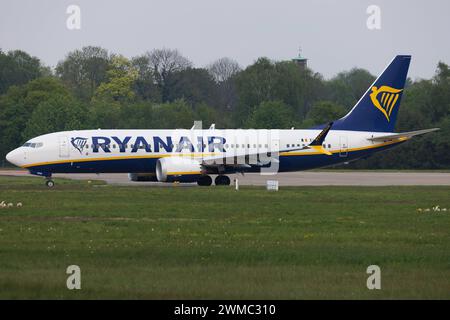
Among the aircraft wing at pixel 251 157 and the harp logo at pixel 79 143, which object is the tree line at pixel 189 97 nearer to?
the aircraft wing at pixel 251 157

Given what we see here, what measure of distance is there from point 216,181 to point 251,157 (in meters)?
2.31

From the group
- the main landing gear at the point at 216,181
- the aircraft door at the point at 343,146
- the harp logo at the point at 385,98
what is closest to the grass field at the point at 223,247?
the main landing gear at the point at 216,181

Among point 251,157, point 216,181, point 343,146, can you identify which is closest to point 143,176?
point 216,181

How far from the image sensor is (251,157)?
5241 centimetres

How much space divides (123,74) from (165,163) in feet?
313

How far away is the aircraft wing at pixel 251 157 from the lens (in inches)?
2030

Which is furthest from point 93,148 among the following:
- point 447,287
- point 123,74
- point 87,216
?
point 123,74

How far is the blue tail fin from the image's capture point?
5631cm

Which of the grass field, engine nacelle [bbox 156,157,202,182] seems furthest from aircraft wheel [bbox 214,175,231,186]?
the grass field

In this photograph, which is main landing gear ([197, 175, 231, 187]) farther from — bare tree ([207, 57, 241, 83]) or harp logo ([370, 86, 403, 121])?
bare tree ([207, 57, 241, 83])

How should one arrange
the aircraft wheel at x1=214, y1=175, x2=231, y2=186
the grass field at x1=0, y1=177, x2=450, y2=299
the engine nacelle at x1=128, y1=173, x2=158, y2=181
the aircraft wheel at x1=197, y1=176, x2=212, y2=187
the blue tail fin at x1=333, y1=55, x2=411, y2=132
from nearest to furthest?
the grass field at x1=0, y1=177, x2=450, y2=299, the aircraft wheel at x1=197, y1=176, x2=212, y2=187, the aircraft wheel at x1=214, y1=175, x2=231, y2=186, the engine nacelle at x1=128, y1=173, x2=158, y2=181, the blue tail fin at x1=333, y1=55, x2=411, y2=132

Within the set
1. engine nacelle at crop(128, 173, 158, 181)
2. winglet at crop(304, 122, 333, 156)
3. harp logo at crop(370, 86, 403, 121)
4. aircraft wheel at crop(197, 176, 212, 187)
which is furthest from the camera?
harp logo at crop(370, 86, 403, 121)
